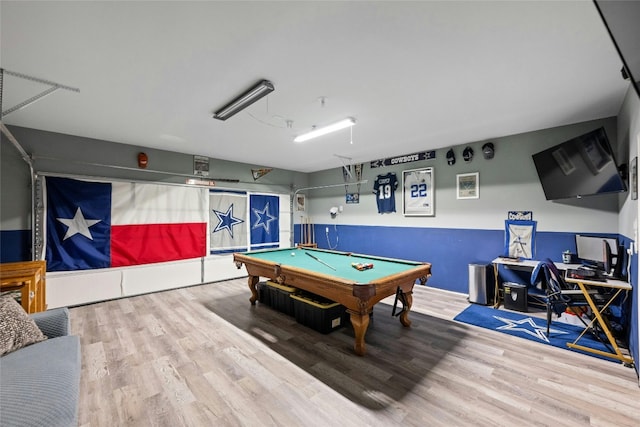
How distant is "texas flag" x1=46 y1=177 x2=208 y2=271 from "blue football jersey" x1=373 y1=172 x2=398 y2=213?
372 cm

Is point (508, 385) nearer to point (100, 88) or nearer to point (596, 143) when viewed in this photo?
point (596, 143)

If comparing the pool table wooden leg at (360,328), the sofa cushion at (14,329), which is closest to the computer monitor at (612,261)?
the pool table wooden leg at (360,328)

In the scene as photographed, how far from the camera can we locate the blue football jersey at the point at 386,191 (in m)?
5.59

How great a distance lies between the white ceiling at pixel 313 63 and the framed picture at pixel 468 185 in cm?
98

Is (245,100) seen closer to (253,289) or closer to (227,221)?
(253,289)

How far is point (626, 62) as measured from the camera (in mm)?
1154

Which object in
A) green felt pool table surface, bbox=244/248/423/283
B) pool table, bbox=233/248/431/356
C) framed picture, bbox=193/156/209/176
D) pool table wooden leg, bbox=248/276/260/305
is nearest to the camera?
pool table, bbox=233/248/431/356

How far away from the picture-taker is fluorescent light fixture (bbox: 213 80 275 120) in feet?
8.21

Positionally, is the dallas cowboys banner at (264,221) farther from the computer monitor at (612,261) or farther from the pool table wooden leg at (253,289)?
the computer monitor at (612,261)

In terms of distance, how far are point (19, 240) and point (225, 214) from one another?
3.01 meters

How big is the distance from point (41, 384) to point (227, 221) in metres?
4.48

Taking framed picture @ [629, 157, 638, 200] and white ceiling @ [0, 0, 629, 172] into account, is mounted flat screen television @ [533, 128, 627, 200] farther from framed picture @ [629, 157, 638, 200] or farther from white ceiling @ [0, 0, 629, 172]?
white ceiling @ [0, 0, 629, 172]

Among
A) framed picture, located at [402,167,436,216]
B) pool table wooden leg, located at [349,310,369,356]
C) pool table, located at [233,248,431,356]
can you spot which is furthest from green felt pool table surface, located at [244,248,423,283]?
framed picture, located at [402,167,436,216]

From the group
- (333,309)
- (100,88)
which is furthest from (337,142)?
(100,88)
